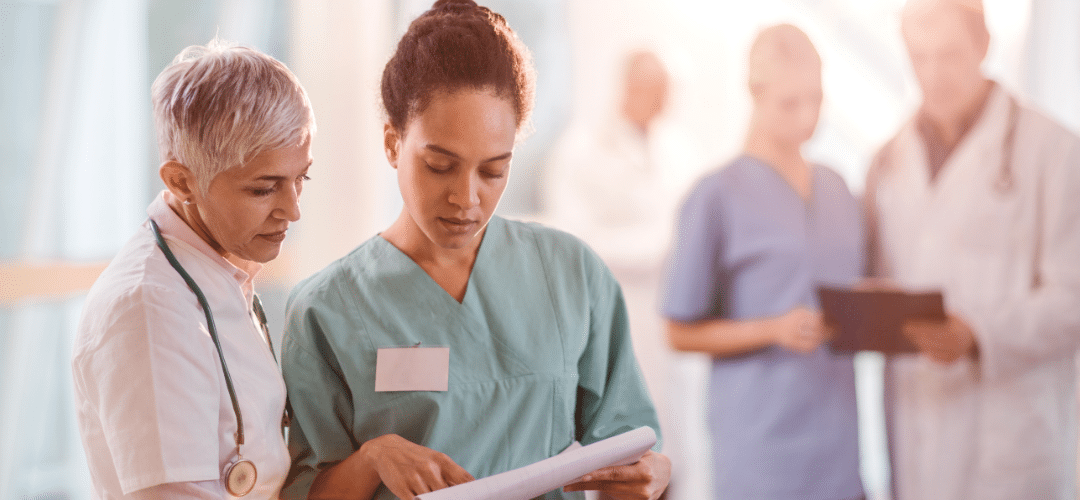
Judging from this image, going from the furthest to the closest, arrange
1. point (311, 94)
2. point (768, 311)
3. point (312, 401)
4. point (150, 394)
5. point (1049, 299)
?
1. point (311, 94)
2. point (768, 311)
3. point (1049, 299)
4. point (312, 401)
5. point (150, 394)

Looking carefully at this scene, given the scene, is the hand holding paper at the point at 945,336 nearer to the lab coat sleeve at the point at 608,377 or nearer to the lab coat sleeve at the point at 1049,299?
the lab coat sleeve at the point at 1049,299

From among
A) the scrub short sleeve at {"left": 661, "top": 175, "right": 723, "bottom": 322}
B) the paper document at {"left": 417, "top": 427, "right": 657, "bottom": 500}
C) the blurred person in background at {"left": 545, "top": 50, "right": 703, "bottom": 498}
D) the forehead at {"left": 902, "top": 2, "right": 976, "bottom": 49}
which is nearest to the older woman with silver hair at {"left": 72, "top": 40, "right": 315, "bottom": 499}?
the paper document at {"left": 417, "top": 427, "right": 657, "bottom": 500}

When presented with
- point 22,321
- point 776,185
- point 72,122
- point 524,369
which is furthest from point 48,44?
point 776,185

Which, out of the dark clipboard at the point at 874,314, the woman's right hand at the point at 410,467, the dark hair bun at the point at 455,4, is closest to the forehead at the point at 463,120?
the dark hair bun at the point at 455,4

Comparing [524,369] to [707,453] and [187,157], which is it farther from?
[707,453]

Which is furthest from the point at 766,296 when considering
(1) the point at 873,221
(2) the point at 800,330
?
(1) the point at 873,221

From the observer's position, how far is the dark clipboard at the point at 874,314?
2.32 metres

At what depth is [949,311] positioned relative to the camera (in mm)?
2426

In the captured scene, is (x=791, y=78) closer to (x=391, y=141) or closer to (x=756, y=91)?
(x=756, y=91)

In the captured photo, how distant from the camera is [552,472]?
926 mm

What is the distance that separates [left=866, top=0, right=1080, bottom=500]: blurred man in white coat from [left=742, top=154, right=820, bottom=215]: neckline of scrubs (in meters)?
0.31

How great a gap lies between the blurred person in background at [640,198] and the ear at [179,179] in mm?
2143

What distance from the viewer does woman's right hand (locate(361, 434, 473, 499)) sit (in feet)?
3.02

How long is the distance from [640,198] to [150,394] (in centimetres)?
236
